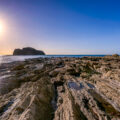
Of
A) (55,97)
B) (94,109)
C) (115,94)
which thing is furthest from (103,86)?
(55,97)

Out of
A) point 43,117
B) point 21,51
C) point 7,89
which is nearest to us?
point 43,117

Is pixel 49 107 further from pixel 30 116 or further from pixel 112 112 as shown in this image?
pixel 112 112

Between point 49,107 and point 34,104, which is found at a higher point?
point 34,104

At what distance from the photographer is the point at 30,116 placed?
12.7 feet

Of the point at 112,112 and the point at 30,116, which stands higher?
the point at 30,116

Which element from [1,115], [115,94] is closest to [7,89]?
[1,115]

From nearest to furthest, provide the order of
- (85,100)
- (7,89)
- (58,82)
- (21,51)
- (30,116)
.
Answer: (30,116) → (85,100) → (7,89) → (58,82) → (21,51)

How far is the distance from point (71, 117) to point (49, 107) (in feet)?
4.70

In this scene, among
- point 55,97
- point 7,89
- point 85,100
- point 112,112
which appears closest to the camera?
point 112,112

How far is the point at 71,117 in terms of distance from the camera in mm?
4074

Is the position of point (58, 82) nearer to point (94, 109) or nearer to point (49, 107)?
point (49, 107)

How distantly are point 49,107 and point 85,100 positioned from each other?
2.26 metres

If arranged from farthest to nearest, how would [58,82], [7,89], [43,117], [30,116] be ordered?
[58,82], [7,89], [43,117], [30,116]

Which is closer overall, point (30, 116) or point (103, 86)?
point (30, 116)
